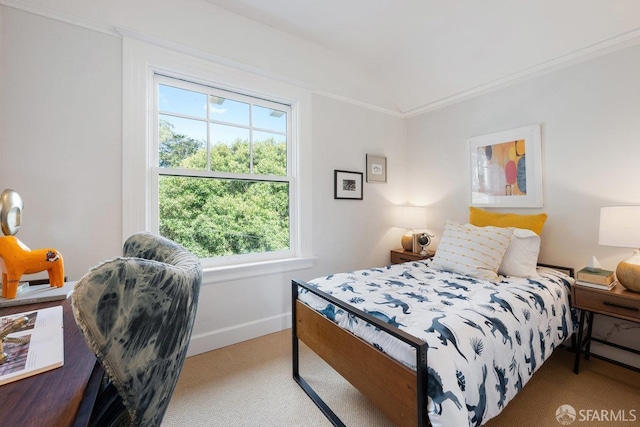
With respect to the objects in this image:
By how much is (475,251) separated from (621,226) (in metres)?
0.85

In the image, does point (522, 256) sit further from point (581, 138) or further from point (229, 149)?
point (229, 149)

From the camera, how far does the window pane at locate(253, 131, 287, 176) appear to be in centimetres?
262

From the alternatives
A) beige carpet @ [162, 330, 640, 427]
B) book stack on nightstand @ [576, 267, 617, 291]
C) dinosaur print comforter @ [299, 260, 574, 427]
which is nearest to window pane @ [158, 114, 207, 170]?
dinosaur print comforter @ [299, 260, 574, 427]

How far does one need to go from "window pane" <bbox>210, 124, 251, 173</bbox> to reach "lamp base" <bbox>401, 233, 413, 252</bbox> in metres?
2.00

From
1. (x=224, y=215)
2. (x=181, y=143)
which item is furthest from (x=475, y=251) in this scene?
(x=181, y=143)

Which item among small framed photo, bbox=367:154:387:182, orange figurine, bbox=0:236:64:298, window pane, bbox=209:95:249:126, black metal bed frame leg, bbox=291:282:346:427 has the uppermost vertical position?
window pane, bbox=209:95:249:126

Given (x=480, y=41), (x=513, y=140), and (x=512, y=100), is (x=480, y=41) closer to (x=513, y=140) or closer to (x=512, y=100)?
(x=512, y=100)

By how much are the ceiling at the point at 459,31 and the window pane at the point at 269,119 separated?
0.75 m

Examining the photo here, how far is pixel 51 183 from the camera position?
1.72 meters

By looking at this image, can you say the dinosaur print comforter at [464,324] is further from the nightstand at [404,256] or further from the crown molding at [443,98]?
the crown molding at [443,98]

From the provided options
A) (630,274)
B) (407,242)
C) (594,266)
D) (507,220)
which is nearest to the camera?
(630,274)

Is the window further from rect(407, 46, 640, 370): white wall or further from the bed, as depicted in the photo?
rect(407, 46, 640, 370): white wall

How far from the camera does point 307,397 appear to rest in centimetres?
173

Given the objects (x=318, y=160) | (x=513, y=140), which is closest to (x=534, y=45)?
(x=513, y=140)
